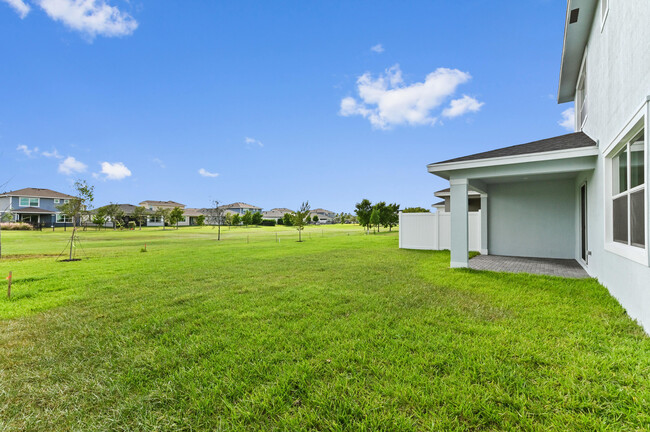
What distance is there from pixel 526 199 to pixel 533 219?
0.82 metres

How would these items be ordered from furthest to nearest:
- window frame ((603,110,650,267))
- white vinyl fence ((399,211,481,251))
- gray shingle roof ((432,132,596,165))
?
white vinyl fence ((399,211,481,251)), gray shingle roof ((432,132,596,165)), window frame ((603,110,650,267))

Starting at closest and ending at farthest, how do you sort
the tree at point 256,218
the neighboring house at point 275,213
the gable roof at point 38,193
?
1. the gable roof at point 38,193
2. the tree at point 256,218
3. the neighboring house at point 275,213

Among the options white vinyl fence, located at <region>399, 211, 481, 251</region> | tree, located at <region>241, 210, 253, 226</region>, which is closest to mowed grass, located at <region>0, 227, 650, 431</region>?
white vinyl fence, located at <region>399, 211, 481, 251</region>

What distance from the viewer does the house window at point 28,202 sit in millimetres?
45469

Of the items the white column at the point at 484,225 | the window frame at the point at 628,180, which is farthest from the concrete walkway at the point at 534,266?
the window frame at the point at 628,180

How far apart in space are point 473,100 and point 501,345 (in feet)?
84.1

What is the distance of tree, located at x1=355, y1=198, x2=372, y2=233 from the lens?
33469mm

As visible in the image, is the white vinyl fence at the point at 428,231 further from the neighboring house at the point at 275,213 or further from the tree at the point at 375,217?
the neighboring house at the point at 275,213

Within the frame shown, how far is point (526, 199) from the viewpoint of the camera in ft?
35.9

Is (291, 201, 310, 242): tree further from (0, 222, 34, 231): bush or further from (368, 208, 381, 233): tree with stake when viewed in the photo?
(0, 222, 34, 231): bush

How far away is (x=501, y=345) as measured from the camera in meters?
3.36

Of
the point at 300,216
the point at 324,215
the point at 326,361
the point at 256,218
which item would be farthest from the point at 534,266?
the point at 324,215

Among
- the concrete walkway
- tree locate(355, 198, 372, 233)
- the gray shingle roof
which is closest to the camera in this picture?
the gray shingle roof

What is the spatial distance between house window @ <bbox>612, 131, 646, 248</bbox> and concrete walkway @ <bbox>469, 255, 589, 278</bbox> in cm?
287
